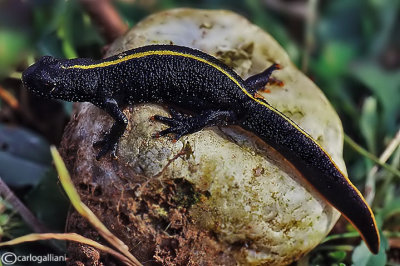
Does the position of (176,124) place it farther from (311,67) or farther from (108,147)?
(311,67)

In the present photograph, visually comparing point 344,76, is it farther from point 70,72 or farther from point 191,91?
point 70,72

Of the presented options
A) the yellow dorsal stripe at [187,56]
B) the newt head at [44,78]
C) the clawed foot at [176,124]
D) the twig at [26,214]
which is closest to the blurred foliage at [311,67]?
the twig at [26,214]

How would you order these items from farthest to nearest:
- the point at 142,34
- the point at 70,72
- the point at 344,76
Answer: the point at 344,76, the point at 142,34, the point at 70,72

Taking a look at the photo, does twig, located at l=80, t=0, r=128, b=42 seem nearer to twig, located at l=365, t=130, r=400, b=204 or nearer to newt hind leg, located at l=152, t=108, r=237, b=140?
newt hind leg, located at l=152, t=108, r=237, b=140

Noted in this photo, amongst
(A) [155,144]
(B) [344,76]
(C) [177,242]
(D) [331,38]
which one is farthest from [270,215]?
(D) [331,38]

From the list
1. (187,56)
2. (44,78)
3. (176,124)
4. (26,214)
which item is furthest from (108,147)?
(26,214)

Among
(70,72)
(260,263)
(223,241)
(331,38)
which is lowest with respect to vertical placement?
(260,263)

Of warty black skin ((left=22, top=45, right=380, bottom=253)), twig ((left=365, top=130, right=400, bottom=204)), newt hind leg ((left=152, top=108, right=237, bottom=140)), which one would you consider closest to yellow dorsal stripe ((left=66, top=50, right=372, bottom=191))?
warty black skin ((left=22, top=45, right=380, bottom=253))
